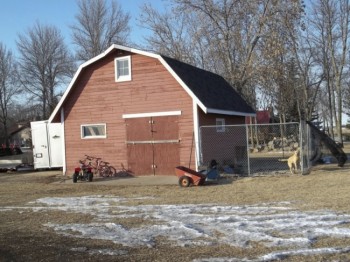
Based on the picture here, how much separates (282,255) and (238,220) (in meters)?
2.49

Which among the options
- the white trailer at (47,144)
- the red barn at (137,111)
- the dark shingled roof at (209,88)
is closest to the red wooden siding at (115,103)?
the red barn at (137,111)

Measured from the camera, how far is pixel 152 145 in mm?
18375

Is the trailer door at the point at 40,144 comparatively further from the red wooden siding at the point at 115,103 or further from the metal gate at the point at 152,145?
the metal gate at the point at 152,145

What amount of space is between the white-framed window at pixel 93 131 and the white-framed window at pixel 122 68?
7.02ft

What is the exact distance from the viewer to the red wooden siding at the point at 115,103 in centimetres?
1783

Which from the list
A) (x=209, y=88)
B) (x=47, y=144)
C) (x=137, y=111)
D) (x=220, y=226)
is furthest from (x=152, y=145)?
(x=220, y=226)

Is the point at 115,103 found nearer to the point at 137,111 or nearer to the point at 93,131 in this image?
the point at 137,111

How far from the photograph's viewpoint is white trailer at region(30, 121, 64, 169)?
80.0ft

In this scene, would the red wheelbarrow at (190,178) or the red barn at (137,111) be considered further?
the red barn at (137,111)

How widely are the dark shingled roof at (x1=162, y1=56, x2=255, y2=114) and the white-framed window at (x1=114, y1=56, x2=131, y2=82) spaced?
62.9 inches

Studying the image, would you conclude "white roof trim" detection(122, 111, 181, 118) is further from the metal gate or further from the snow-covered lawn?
the snow-covered lawn

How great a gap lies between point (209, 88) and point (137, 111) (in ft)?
11.5

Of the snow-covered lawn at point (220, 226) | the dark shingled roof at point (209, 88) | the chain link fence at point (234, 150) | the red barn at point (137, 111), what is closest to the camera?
the snow-covered lawn at point (220, 226)

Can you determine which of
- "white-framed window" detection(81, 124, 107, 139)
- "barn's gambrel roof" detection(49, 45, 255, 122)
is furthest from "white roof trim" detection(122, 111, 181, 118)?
"white-framed window" detection(81, 124, 107, 139)
